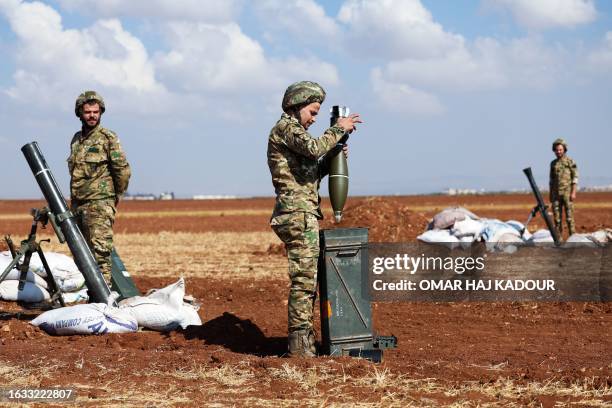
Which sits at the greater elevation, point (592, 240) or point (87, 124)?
point (87, 124)

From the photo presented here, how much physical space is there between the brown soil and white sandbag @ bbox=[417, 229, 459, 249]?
3.46m

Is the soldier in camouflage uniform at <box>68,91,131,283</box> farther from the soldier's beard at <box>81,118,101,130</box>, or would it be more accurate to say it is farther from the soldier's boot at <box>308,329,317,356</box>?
the soldier's boot at <box>308,329,317,356</box>

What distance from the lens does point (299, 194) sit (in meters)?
6.15

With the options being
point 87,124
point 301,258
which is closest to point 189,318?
point 87,124

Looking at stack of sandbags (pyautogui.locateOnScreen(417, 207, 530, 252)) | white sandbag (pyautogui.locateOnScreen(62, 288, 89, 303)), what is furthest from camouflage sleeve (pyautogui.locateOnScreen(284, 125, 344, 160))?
stack of sandbags (pyautogui.locateOnScreen(417, 207, 530, 252))

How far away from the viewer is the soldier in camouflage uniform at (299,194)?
6.07 m

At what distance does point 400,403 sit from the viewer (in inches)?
193

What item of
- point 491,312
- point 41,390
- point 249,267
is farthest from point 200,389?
point 249,267

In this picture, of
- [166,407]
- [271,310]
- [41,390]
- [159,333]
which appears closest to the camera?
[166,407]

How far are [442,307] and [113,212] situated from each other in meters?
3.99

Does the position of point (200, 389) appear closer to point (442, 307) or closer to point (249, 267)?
point (442, 307)

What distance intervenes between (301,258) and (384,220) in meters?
11.7

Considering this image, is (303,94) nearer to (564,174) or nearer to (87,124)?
(87,124)

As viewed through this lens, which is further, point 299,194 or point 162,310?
point 162,310
